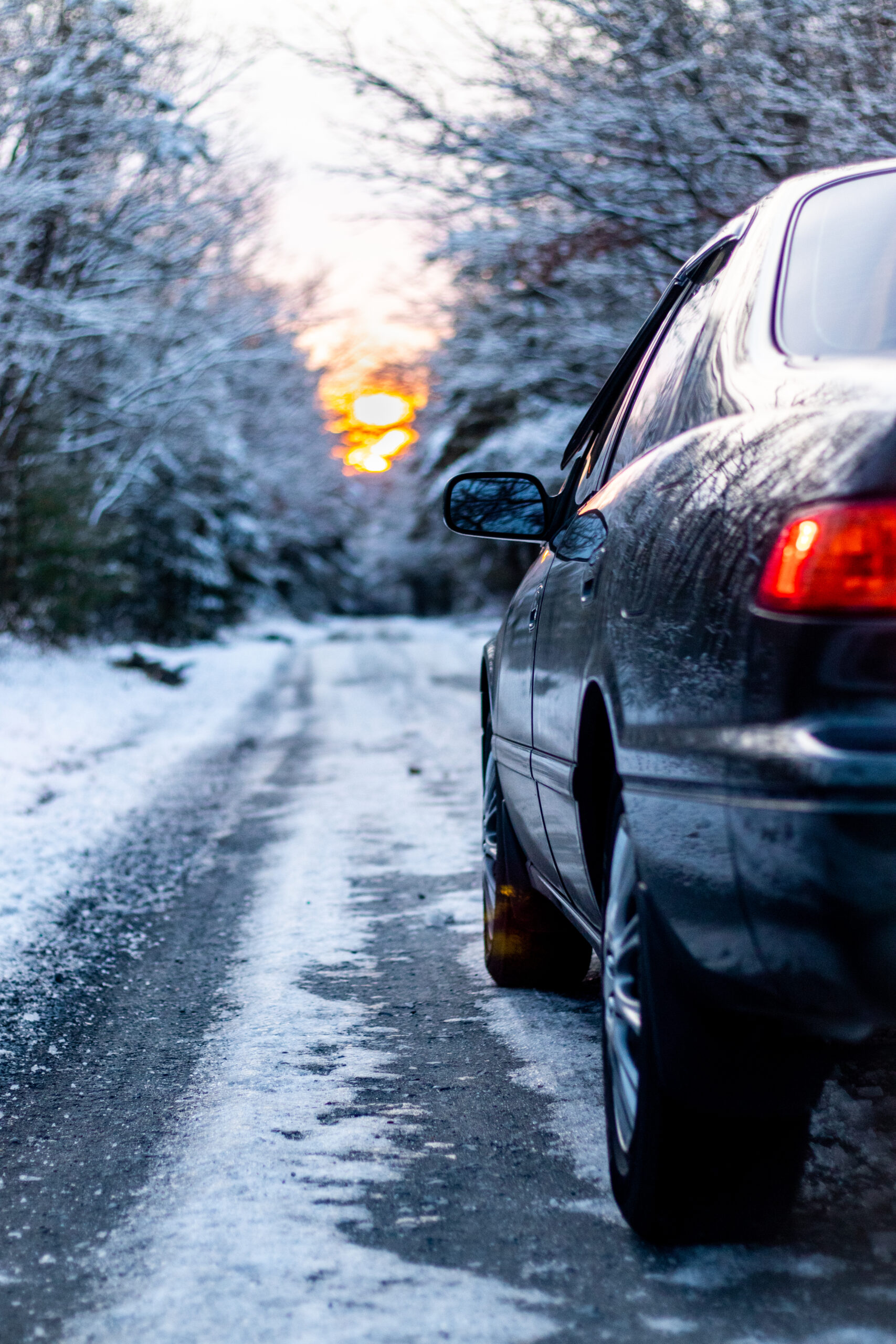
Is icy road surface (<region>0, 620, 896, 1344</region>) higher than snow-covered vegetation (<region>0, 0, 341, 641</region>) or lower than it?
lower

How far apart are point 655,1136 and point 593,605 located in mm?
1000

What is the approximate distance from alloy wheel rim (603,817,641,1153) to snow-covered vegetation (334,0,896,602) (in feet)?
28.8

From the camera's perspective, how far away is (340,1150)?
288 cm

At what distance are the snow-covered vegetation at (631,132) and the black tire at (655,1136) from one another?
8838mm

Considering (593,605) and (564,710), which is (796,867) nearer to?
(593,605)

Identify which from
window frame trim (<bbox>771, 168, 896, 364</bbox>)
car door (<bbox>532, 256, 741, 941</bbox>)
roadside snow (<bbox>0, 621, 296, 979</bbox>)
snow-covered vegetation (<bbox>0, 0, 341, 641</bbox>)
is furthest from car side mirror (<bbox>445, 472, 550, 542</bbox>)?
snow-covered vegetation (<bbox>0, 0, 341, 641</bbox>)

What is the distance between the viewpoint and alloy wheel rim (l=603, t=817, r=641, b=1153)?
2.27 m

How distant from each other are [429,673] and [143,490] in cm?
966

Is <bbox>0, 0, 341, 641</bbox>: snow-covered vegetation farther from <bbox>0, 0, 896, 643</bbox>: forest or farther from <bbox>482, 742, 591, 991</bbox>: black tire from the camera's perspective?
<bbox>482, 742, 591, 991</bbox>: black tire

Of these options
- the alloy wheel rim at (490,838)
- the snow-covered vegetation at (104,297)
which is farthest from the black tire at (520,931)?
the snow-covered vegetation at (104,297)

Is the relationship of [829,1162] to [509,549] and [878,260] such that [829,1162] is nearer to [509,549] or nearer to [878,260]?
[878,260]

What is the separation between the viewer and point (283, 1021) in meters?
3.85

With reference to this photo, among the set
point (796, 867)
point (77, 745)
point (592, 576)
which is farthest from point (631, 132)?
point (796, 867)

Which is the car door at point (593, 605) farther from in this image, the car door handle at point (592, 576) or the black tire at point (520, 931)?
the black tire at point (520, 931)
